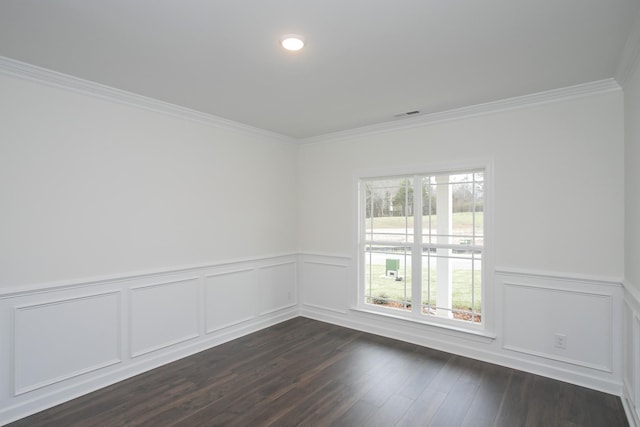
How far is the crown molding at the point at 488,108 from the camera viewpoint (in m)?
→ 2.97

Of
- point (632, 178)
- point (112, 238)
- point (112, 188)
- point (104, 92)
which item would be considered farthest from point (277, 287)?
point (632, 178)

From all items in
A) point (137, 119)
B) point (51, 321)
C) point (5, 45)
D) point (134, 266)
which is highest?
point (5, 45)

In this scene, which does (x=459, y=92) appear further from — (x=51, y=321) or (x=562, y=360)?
(x=51, y=321)

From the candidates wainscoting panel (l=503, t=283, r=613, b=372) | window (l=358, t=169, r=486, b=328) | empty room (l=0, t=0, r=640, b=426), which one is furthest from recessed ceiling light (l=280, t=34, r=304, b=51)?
wainscoting panel (l=503, t=283, r=613, b=372)

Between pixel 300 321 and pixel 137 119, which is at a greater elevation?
pixel 137 119

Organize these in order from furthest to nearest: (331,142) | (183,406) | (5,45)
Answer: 1. (331,142)
2. (183,406)
3. (5,45)

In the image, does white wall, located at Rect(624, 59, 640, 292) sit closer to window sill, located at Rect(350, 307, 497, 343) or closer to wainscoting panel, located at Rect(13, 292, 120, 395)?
window sill, located at Rect(350, 307, 497, 343)

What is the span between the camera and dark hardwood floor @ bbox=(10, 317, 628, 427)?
8.34 feet

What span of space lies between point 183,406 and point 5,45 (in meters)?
2.88

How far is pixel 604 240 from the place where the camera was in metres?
2.96

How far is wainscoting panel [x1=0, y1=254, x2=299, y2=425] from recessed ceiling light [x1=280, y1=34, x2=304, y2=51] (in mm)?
2491

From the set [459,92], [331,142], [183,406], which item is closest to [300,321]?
[183,406]

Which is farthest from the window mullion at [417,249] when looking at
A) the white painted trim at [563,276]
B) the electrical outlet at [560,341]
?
the electrical outlet at [560,341]

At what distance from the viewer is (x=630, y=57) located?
7.71 feet
